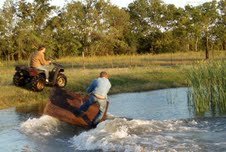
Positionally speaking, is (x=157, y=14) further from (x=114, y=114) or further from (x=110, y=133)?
(x=110, y=133)

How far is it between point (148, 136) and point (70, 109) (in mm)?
4187

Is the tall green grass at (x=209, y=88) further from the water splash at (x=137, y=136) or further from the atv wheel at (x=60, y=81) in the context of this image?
the atv wheel at (x=60, y=81)

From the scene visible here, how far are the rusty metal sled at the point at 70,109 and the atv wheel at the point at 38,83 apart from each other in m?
4.41

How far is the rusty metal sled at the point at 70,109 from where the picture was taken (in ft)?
50.6

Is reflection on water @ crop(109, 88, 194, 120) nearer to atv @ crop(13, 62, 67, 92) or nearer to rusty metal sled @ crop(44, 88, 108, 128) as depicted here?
rusty metal sled @ crop(44, 88, 108, 128)

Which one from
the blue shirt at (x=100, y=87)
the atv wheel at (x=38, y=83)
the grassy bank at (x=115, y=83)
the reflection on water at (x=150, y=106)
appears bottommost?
the reflection on water at (x=150, y=106)

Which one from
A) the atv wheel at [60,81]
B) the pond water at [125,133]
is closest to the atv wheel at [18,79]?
the atv wheel at [60,81]

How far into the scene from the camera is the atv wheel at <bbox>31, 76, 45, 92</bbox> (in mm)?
22016

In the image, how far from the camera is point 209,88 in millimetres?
17234

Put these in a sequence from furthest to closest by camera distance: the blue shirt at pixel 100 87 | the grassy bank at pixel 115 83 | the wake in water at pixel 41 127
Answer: the grassy bank at pixel 115 83
the blue shirt at pixel 100 87
the wake in water at pixel 41 127

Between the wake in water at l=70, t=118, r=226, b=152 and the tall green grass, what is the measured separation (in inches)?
64.6

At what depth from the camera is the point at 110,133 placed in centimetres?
1352

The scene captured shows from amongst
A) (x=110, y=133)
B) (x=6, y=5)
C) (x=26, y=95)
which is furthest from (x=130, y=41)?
(x=110, y=133)

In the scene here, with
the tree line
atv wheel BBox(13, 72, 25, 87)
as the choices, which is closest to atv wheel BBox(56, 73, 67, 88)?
atv wheel BBox(13, 72, 25, 87)
